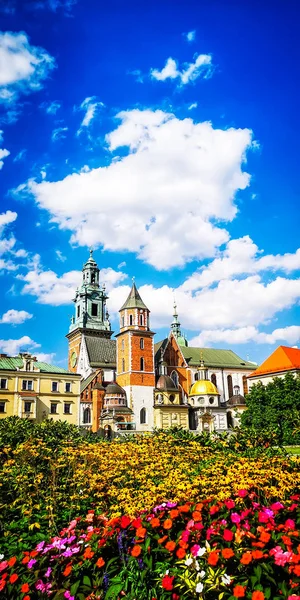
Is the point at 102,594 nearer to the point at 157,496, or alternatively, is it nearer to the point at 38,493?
the point at 157,496

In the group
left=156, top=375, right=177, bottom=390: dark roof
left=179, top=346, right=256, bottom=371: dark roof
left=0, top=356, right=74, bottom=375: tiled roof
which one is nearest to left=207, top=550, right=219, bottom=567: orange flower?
left=0, top=356, right=74, bottom=375: tiled roof

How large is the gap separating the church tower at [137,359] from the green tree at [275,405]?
11522 millimetres

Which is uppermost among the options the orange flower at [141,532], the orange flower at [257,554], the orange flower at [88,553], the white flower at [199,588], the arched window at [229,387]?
the arched window at [229,387]

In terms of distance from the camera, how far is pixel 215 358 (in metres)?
64.1

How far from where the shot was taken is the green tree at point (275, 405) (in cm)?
3612

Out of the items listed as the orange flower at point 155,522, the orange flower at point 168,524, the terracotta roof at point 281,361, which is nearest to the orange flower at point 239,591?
the orange flower at point 168,524

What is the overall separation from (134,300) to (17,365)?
57.8 feet

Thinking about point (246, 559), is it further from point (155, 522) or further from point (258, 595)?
point (155, 522)

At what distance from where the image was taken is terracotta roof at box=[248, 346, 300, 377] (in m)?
46.2

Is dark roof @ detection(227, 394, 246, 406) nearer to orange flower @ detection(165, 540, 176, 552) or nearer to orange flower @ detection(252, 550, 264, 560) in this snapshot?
orange flower @ detection(165, 540, 176, 552)

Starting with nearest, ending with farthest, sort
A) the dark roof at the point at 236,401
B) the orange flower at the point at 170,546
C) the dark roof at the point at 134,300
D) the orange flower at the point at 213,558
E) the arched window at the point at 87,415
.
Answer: the orange flower at the point at 213,558 → the orange flower at the point at 170,546 → the arched window at the point at 87,415 → the dark roof at the point at 134,300 → the dark roof at the point at 236,401

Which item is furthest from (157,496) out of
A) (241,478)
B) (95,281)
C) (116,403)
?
(95,281)

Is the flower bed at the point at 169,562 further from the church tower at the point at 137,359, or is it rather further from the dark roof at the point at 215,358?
the dark roof at the point at 215,358

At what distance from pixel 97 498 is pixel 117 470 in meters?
0.57
